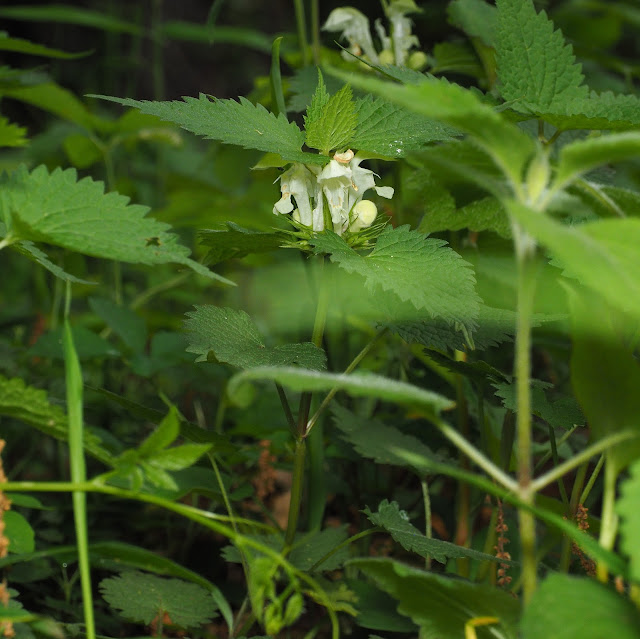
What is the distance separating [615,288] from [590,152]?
91 millimetres

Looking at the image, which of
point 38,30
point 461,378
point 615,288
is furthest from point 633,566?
point 38,30

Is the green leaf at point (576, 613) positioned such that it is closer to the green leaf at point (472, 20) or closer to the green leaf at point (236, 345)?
the green leaf at point (236, 345)

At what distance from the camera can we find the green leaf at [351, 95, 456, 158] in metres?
0.68

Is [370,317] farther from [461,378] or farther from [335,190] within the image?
[335,190]

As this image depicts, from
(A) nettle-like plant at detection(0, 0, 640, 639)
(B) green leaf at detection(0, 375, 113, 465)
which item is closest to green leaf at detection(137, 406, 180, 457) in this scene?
(A) nettle-like plant at detection(0, 0, 640, 639)

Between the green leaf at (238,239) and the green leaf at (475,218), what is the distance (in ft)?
0.64

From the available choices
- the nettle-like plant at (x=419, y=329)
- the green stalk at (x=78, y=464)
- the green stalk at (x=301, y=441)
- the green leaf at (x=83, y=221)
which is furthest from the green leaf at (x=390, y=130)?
the green stalk at (x=78, y=464)

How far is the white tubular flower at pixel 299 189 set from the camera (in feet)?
2.34

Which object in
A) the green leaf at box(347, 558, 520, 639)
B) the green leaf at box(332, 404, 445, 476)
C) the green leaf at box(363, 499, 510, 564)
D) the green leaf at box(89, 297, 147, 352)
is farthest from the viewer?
the green leaf at box(89, 297, 147, 352)

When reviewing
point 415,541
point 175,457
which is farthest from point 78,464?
point 415,541

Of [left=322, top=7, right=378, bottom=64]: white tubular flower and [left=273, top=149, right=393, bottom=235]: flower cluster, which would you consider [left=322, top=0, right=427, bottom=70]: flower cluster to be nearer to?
[left=322, top=7, right=378, bottom=64]: white tubular flower

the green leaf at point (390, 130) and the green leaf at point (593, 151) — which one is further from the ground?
the green leaf at point (390, 130)

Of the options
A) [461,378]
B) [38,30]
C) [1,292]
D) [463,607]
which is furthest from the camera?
[38,30]

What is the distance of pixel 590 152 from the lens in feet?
1.33
